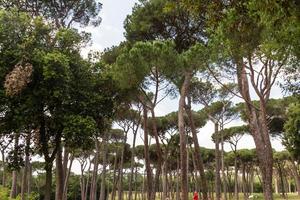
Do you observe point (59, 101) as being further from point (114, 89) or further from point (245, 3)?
point (245, 3)

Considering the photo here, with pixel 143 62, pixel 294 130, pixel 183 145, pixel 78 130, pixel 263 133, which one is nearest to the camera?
pixel 263 133

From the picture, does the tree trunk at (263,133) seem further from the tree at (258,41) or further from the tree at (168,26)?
the tree at (168,26)

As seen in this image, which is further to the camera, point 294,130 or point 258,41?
point 294,130

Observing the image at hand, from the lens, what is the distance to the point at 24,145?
19984 mm

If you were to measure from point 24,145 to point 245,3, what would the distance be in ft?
50.4

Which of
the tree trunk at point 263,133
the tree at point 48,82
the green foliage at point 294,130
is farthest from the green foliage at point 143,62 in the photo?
the green foliage at point 294,130

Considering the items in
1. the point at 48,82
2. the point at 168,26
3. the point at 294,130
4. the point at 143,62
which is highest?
the point at 168,26

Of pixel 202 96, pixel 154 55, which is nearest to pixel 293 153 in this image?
pixel 202 96

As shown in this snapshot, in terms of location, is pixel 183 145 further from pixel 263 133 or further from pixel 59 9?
pixel 59 9

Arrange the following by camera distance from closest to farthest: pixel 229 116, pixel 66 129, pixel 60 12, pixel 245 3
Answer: pixel 245 3 → pixel 66 129 → pixel 60 12 → pixel 229 116

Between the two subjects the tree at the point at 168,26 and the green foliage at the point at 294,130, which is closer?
the tree at the point at 168,26

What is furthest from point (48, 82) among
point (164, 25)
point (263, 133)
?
point (263, 133)

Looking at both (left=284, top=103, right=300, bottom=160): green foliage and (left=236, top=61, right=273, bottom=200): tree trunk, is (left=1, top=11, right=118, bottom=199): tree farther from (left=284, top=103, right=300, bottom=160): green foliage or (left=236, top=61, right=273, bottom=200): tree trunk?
(left=284, top=103, right=300, bottom=160): green foliage

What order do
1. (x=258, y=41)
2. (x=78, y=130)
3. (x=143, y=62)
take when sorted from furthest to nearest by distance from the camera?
(x=143, y=62) → (x=78, y=130) → (x=258, y=41)
